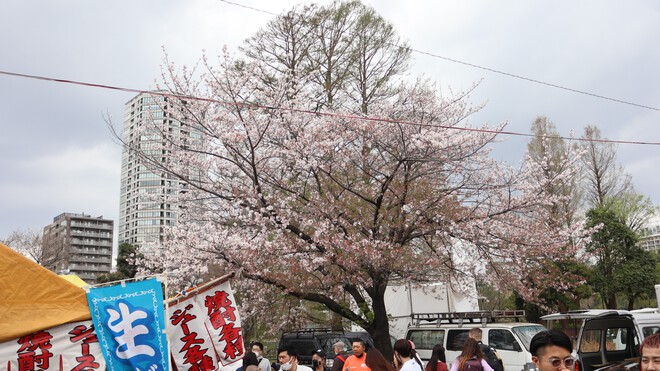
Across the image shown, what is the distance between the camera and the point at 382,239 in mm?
13562

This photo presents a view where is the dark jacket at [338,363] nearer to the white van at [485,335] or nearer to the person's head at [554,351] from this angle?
the person's head at [554,351]

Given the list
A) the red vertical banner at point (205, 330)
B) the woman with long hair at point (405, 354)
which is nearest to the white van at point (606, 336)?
the woman with long hair at point (405, 354)

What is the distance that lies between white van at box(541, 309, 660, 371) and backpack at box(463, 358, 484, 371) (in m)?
3.82

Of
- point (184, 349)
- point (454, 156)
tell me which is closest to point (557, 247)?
point (454, 156)

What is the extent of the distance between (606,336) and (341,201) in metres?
6.88

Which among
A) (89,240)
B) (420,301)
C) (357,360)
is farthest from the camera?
(89,240)

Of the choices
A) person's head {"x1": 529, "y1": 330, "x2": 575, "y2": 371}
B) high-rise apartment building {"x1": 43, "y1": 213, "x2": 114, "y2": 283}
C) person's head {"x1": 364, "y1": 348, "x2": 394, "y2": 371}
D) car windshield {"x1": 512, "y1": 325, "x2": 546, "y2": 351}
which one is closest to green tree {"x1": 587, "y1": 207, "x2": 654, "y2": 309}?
car windshield {"x1": 512, "y1": 325, "x2": 546, "y2": 351}

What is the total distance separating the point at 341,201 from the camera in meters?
13.8

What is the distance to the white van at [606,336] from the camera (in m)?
8.66

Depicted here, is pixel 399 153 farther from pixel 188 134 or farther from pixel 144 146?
pixel 144 146

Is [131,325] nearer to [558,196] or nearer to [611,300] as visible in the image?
[558,196]

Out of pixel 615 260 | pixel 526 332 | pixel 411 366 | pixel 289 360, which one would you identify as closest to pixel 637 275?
pixel 615 260

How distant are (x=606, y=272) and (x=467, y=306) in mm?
12000

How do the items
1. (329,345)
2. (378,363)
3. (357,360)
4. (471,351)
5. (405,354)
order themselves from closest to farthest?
(378,363)
(405,354)
(471,351)
(357,360)
(329,345)
